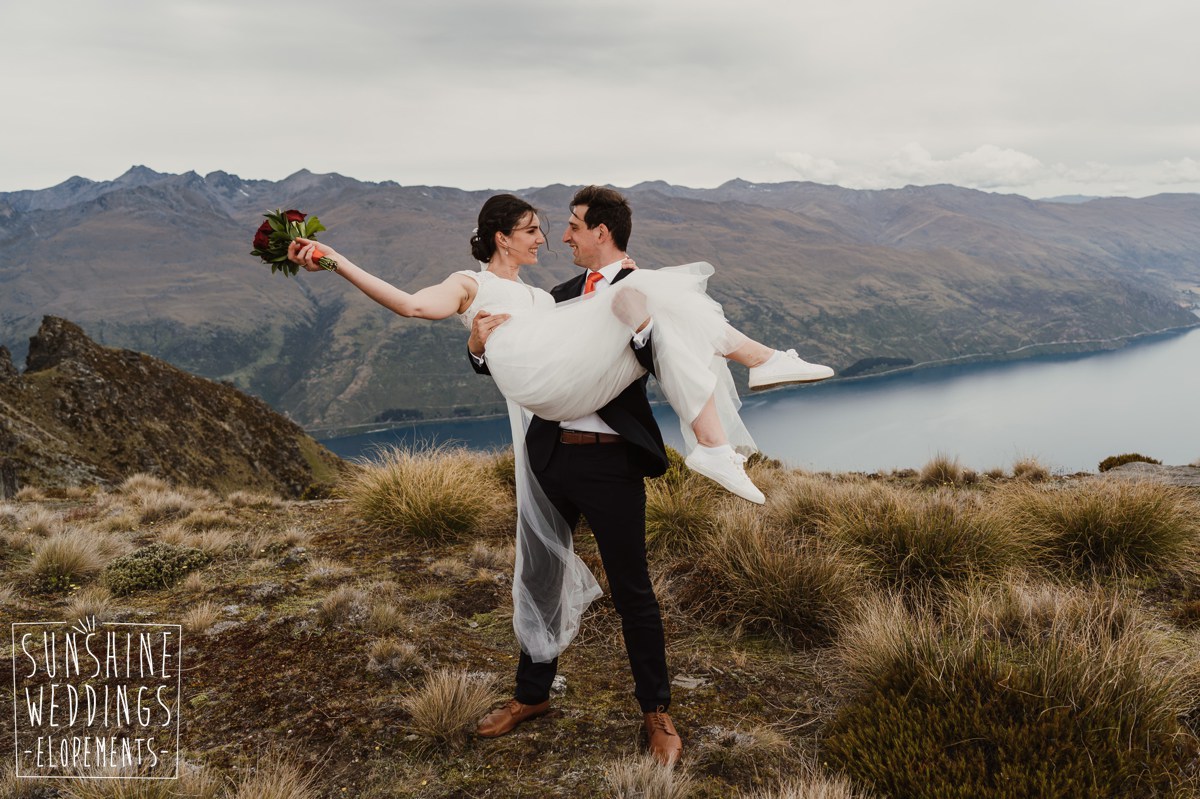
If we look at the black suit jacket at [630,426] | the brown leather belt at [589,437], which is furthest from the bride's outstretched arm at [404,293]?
the brown leather belt at [589,437]

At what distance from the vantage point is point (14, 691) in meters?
3.70

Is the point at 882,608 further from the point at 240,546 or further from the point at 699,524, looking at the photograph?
the point at 240,546

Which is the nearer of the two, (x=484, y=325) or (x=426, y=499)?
(x=484, y=325)

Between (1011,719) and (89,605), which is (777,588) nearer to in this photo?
(1011,719)

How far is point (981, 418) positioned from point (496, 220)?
461 feet

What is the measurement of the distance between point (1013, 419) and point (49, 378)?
448ft

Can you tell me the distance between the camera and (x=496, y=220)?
3238 mm

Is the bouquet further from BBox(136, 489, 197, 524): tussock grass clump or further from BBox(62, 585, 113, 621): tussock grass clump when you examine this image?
BBox(136, 489, 197, 524): tussock grass clump

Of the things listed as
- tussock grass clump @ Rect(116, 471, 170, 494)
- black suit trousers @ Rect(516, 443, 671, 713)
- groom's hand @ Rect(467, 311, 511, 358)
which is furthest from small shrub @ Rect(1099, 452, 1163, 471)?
tussock grass clump @ Rect(116, 471, 170, 494)

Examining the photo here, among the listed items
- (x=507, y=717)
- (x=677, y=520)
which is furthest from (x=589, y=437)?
(x=677, y=520)

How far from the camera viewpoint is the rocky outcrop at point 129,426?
648 inches

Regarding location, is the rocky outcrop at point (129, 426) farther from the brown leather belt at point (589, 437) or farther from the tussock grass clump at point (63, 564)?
the brown leather belt at point (589, 437)

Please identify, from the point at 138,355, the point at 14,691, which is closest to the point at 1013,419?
the point at 138,355

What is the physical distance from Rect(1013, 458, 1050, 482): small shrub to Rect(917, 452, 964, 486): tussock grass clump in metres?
0.85
